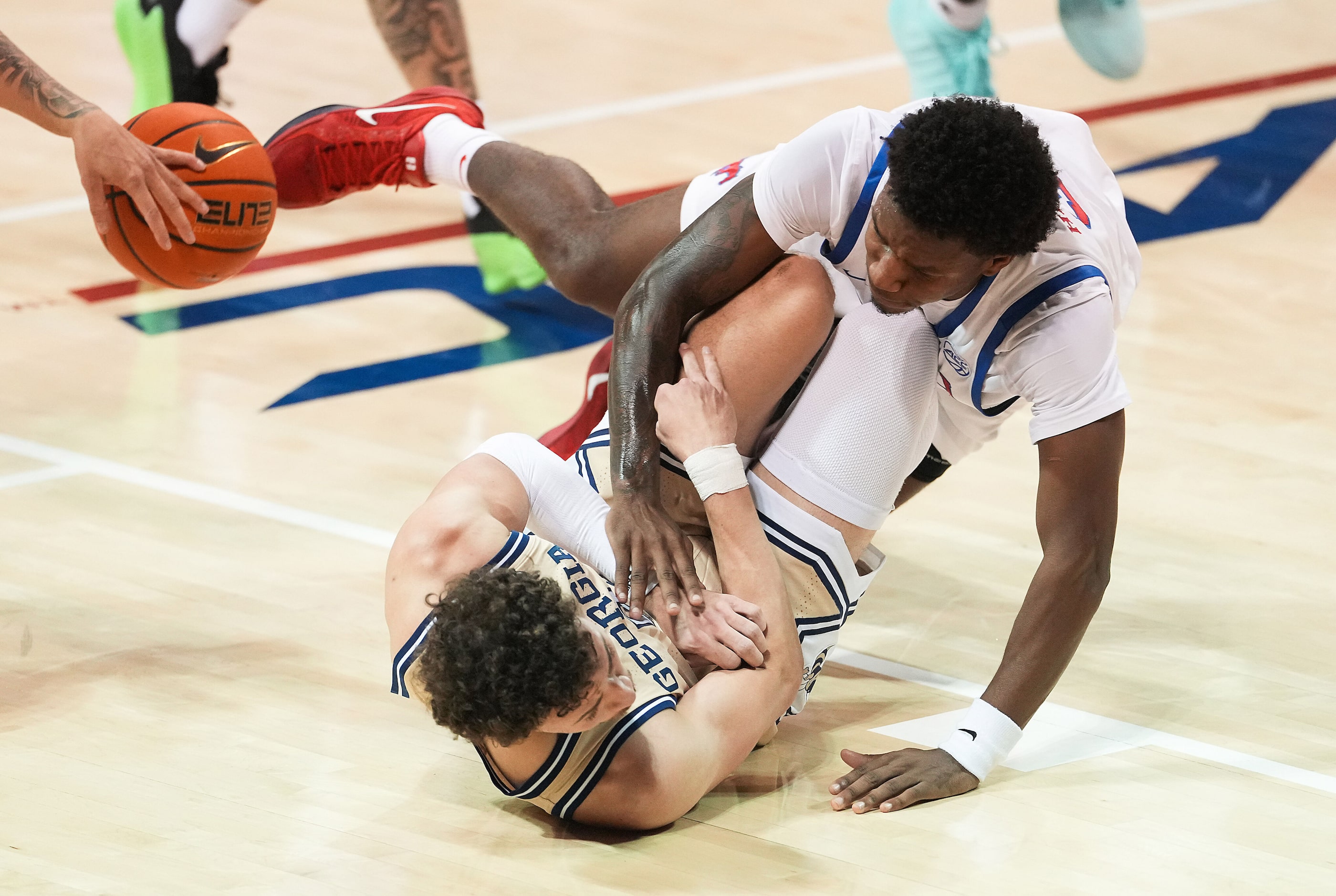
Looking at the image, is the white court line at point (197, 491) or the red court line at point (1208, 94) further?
the red court line at point (1208, 94)

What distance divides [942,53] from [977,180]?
286 cm

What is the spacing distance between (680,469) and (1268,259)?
9.71 feet

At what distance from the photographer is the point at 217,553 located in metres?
3.32

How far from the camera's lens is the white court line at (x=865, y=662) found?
272cm

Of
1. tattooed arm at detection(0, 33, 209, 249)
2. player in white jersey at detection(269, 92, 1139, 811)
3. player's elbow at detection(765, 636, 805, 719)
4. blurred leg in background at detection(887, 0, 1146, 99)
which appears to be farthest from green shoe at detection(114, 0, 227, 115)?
player's elbow at detection(765, 636, 805, 719)

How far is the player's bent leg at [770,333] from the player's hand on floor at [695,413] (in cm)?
4

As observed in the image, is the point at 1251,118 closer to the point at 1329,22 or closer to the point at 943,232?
the point at 1329,22

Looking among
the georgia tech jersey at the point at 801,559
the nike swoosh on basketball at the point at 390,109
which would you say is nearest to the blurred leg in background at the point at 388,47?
the nike swoosh on basketball at the point at 390,109

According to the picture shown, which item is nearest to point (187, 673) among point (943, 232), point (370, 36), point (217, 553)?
point (217, 553)

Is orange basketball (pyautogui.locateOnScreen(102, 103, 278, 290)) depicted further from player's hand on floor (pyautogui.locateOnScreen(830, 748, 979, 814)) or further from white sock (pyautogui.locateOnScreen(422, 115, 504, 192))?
player's hand on floor (pyautogui.locateOnScreen(830, 748, 979, 814))

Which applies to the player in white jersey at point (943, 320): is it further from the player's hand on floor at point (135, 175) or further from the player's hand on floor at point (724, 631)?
the player's hand on floor at point (135, 175)

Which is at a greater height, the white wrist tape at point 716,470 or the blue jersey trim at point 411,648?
the white wrist tape at point 716,470

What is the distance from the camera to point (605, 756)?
7.41 feet

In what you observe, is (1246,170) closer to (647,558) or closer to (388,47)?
(388,47)
